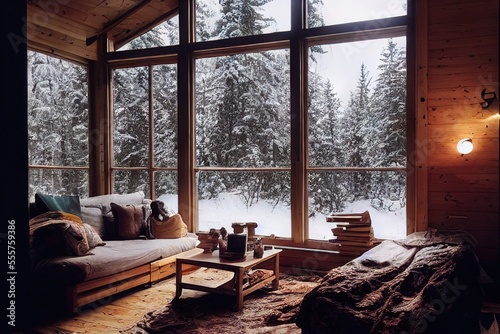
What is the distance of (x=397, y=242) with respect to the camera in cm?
362

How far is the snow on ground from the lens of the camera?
14.8ft

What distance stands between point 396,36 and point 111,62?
13.0 feet

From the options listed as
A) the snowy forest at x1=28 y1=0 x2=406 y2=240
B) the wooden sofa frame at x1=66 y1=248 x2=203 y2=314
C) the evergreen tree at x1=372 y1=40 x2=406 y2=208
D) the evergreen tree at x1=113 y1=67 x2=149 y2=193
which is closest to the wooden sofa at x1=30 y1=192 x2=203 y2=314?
the wooden sofa frame at x1=66 y1=248 x2=203 y2=314

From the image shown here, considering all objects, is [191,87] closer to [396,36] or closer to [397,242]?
[396,36]

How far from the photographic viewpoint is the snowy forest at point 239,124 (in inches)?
180

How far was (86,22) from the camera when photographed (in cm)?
564

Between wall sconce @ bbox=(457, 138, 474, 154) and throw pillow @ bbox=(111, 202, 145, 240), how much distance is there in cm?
351

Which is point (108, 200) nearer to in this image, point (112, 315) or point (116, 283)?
point (116, 283)

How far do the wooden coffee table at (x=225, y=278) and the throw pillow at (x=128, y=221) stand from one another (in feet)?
2.84

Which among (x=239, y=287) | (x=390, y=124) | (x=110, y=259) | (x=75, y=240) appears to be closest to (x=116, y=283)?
(x=110, y=259)

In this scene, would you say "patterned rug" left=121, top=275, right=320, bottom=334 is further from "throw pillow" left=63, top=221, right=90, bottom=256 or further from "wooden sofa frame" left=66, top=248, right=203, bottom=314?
"throw pillow" left=63, top=221, right=90, bottom=256

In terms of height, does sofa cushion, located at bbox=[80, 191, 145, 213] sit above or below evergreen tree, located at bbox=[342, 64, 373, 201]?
below

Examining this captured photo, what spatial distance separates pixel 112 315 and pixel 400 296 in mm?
2340

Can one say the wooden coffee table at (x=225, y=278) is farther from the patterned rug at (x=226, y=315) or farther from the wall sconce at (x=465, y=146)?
the wall sconce at (x=465, y=146)
